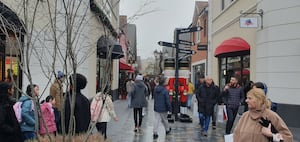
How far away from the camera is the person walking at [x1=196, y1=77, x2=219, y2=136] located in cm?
1058

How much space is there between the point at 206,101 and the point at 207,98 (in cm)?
9

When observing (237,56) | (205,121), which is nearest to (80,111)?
(205,121)

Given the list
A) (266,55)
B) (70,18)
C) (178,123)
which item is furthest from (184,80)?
(70,18)

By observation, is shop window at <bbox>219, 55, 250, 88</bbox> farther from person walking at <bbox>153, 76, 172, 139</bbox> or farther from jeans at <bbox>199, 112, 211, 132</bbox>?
person walking at <bbox>153, 76, 172, 139</bbox>

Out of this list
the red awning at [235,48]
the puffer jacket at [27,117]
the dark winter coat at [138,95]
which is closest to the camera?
the puffer jacket at [27,117]

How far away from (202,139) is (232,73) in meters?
9.31

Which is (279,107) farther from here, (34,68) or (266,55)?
(34,68)

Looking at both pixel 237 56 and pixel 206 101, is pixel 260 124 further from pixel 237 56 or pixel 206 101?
pixel 237 56

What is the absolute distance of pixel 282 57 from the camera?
1215 centimetres

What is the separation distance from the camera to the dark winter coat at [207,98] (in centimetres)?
1058

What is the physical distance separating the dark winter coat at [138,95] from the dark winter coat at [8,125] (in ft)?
20.3

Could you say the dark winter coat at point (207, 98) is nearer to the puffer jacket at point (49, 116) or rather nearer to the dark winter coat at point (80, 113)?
the puffer jacket at point (49, 116)

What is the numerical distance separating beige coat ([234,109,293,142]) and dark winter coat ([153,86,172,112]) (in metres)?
5.94

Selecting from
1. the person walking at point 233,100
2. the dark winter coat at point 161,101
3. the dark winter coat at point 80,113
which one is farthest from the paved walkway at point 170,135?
the dark winter coat at point 80,113
